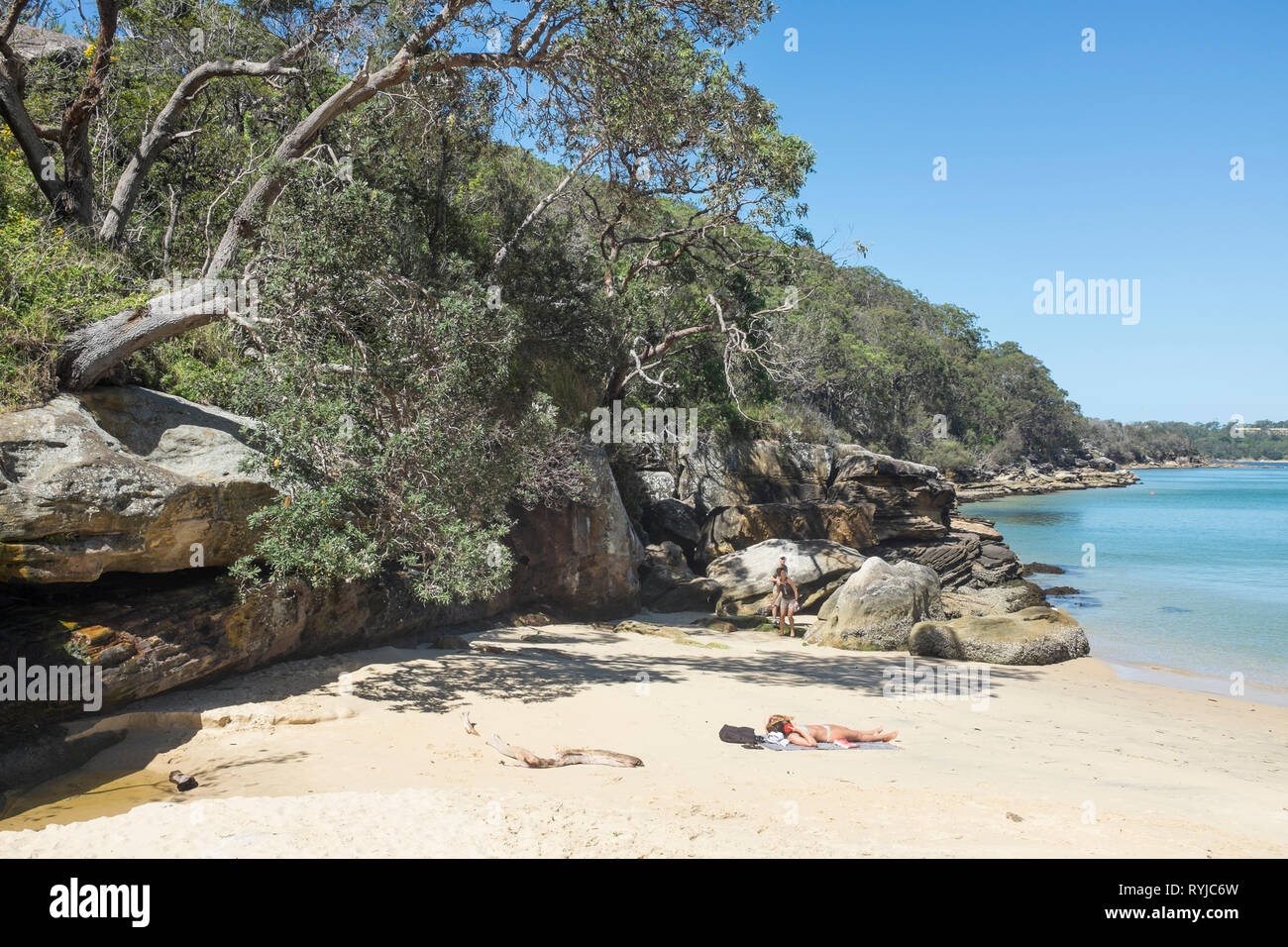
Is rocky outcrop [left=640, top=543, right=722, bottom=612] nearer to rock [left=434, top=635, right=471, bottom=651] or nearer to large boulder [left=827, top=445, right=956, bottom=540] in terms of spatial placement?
rock [left=434, top=635, right=471, bottom=651]

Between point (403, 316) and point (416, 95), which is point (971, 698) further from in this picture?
point (416, 95)

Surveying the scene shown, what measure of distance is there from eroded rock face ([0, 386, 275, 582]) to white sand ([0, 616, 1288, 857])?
5.00 feet

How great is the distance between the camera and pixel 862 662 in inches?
501

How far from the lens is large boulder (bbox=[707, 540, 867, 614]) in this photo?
1684cm

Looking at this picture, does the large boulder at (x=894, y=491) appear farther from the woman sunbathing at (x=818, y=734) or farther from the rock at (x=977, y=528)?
the woman sunbathing at (x=818, y=734)

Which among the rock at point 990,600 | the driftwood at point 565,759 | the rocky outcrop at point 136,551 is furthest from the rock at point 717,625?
the driftwood at point 565,759

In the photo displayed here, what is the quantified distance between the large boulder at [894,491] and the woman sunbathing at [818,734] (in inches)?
632

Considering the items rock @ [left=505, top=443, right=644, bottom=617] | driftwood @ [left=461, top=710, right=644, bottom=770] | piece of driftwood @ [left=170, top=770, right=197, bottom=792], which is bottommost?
driftwood @ [left=461, top=710, right=644, bottom=770]

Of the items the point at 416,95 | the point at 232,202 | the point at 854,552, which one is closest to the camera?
the point at 416,95

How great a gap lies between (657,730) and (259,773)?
3.63 meters

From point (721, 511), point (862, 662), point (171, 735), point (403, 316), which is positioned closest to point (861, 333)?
point (721, 511)

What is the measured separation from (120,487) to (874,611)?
11286mm

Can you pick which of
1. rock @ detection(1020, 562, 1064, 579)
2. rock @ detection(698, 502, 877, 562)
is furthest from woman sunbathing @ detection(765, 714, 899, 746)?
rock @ detection(1020, 562, 1064, 579)

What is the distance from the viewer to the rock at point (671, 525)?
20.4 m
